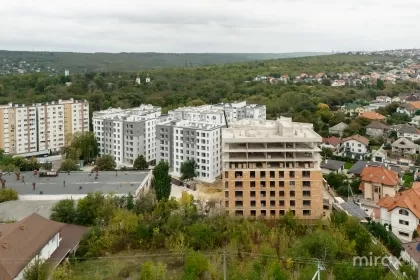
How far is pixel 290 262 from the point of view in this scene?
13.3 meters

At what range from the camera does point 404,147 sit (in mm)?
32656

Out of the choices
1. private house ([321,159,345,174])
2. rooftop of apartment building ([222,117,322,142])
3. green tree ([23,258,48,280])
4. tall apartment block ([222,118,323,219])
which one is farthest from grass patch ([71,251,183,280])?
private house ([321,159,345,174])

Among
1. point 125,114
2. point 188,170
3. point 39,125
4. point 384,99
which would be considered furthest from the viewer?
point 384,99

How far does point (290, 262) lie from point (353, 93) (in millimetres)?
48030

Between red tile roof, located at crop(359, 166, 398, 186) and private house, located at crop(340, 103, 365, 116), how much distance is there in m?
25.2

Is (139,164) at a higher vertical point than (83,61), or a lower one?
lower

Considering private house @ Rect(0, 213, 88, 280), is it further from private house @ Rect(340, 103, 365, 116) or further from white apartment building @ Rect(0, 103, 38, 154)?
private house @ Rect(340, 103, 365, 116)

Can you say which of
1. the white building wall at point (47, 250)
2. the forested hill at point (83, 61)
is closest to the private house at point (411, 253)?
the white building wall at point (47, 250)

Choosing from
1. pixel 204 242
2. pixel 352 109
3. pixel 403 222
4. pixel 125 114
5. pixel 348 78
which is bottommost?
pixel 204 242

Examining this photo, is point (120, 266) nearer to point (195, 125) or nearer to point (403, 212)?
point (403, 212)

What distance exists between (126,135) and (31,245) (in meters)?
18.3

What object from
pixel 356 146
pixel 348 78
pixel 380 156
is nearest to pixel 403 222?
pixel 380 156

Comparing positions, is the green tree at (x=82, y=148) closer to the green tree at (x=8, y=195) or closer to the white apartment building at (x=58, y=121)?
the white apartment building at (x=58, y=121)

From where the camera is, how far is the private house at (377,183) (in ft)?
70.8
